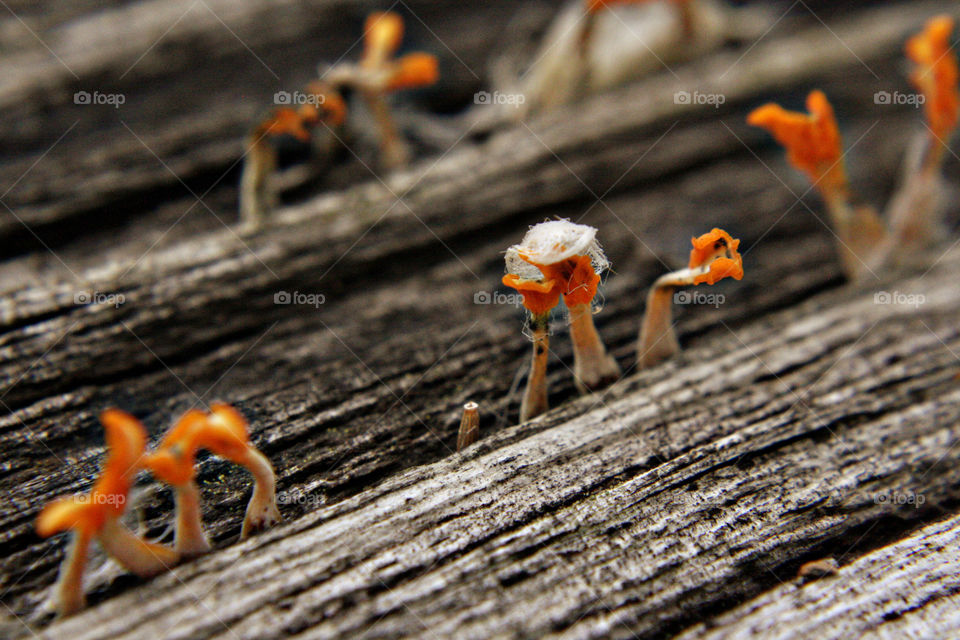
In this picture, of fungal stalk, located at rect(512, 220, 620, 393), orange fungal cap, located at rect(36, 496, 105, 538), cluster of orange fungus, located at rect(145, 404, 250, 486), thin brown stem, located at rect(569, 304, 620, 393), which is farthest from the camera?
thin brown stem, located at rect(569, 304, 620, 393)

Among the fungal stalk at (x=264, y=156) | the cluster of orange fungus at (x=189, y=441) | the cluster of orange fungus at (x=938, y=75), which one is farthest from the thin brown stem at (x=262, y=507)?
the cluster of orange fungus at (x=938, y=75)

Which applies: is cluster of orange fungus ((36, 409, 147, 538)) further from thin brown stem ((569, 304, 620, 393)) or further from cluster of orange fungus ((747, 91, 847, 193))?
cluster of orange fungus ((747, 91, 847, 193))

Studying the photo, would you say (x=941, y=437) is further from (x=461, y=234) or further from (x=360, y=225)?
(x=360, y=225)

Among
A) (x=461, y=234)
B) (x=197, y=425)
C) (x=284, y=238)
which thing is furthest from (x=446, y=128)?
(x=197, y=425)

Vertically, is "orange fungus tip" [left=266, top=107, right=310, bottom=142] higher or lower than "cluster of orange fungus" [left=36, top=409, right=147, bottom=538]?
higher

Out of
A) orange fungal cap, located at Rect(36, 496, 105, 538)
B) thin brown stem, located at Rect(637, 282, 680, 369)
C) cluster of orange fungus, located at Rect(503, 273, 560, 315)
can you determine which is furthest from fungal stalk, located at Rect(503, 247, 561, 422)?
orange fungal cap, located at Rect(36, 496, 105, 538)
